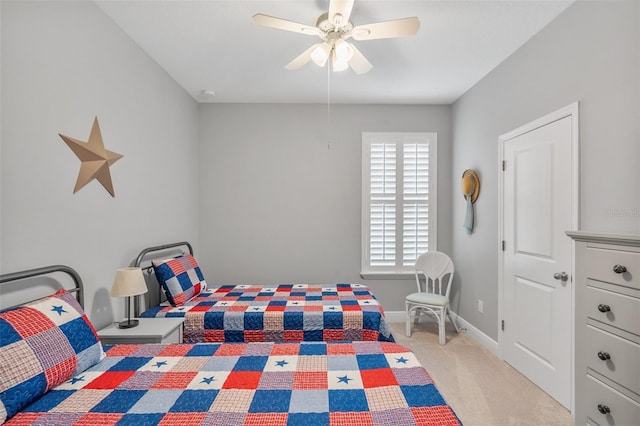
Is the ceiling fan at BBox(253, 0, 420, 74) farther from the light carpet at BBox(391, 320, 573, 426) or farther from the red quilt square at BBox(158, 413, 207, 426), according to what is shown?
the light carpet at BBox(391, 320, 573, 426)

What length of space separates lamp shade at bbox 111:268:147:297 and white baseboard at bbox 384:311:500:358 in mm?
3056

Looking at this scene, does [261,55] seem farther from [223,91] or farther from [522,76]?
[522,76]

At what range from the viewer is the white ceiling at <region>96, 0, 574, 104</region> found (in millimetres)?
2299

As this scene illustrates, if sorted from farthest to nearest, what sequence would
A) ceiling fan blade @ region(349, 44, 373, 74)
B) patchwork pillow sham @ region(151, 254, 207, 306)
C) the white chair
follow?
the white chair < patchwork pillow sham @ region(151, 254, 207, 306) < ceiling fan blade @ region(349, 44, 373, 74)

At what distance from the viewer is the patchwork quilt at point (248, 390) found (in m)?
1.19

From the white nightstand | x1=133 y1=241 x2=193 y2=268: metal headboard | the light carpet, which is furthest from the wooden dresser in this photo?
x1=133 y1=241 x2=193 y2=268: metal headboard

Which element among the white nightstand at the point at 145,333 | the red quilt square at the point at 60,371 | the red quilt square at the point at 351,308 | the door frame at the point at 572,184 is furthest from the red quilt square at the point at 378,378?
the door frame at the point at 572,184

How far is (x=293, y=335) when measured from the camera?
8.18ft

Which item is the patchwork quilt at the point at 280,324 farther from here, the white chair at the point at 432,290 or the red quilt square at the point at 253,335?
the white chair at the point at 432,290

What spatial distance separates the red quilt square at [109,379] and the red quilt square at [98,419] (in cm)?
21

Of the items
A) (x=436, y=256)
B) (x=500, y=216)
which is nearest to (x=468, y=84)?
(x=500, y=216)

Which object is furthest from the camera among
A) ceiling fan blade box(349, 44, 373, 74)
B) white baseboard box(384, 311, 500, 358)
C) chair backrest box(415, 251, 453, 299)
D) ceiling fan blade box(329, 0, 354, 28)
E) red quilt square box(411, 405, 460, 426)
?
chair backrest box(415, 251, 453, 299)

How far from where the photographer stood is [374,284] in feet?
14.1

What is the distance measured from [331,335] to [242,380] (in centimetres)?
112
